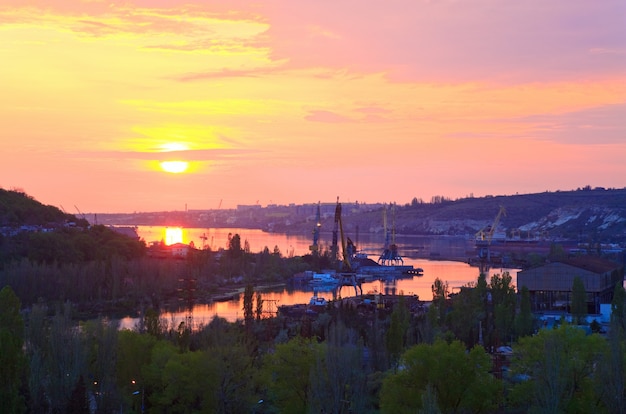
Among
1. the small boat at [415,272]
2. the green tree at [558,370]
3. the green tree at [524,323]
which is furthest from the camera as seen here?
the small boat at [415,272]

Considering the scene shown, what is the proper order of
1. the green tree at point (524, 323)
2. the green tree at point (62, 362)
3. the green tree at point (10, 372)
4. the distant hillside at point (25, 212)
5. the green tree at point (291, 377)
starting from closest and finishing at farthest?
the green tree at point (10, 372) → the green tree at point (62, 362) → the green tree at point (291, 377) → the green tree at point (524, 323) → the distant hillside at point (25, 212)

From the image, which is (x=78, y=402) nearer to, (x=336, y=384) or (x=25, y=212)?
(x=336, y=384)

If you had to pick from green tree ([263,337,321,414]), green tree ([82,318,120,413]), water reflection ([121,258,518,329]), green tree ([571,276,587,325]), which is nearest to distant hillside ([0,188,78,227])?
water reflection ([121,258,518,329])

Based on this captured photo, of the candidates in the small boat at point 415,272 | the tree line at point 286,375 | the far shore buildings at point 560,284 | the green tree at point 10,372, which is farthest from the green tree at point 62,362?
the small boat at point 415,272

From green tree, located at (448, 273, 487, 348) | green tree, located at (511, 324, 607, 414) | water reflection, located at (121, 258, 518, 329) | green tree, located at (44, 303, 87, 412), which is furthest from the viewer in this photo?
water reflection, located at (121, 258, 518, 329)

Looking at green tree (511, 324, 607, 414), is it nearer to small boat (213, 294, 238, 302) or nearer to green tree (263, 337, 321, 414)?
green tree (263, 337, 321, 414)

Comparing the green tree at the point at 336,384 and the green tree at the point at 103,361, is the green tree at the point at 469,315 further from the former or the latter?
the green tree at the point at 103,361

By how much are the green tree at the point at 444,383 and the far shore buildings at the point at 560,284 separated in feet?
28.8

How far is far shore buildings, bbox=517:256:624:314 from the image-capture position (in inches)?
586

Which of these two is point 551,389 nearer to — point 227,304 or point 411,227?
point 227,304

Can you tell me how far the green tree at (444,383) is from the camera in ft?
21.5

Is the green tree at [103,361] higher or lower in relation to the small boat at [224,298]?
higher

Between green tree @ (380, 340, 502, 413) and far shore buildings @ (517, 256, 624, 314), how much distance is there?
28.8 ft

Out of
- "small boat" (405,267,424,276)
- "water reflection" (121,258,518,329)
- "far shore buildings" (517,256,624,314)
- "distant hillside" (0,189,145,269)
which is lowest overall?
"water reflection" (121,258,518,329)
